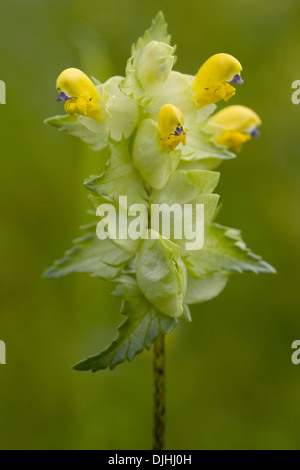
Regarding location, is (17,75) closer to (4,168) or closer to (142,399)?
(4,168)

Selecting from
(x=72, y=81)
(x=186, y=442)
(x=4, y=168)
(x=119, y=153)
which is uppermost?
(x=4, y=168)

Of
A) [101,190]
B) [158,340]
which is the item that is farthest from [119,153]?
[158,340]

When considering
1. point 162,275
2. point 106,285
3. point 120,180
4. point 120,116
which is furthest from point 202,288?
point 106,285

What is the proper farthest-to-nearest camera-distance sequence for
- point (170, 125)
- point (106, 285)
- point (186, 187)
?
1. point (106, 285)
2. point (186, 187)
3. point (170, 125)

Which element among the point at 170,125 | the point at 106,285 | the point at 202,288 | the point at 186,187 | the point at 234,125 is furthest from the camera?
the point at 106,285

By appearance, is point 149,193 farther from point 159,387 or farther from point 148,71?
point 159,387

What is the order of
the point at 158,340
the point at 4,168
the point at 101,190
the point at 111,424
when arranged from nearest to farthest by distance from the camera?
the point at 101,190, the point at 158,340, the point at 111,424, the point at 4,168

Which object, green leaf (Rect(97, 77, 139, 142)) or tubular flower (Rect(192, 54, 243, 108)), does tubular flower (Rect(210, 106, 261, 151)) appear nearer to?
tubular flower (Rect(192, 54, 243, 108))
